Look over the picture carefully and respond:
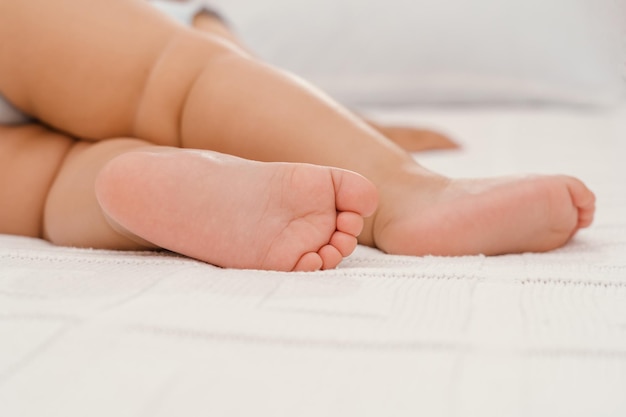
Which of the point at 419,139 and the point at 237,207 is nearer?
the point at 237,207

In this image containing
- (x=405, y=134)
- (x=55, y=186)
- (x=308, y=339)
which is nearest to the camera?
(x=308, y=339)

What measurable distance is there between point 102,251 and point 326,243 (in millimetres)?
199

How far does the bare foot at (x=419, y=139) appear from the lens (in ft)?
4.07

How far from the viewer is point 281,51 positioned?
1752mm

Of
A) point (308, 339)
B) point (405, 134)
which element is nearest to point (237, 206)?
point (308, 339)

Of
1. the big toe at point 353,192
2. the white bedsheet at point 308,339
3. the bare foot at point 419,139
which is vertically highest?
the big toe at point 353,192

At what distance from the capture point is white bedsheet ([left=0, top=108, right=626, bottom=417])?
1.32 feet

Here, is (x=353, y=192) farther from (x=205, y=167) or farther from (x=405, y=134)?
(x=405, y=134)

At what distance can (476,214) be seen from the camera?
2.27 feet

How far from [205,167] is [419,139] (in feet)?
2.24

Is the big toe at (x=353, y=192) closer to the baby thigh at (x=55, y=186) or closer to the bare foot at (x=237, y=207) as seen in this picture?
the bare foot at (x=237, y=207)

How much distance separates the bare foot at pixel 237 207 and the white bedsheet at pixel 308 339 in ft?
0.08

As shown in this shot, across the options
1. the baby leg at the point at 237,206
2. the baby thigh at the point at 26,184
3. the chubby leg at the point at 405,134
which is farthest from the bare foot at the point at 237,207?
the chubby leg at the point at 405,134

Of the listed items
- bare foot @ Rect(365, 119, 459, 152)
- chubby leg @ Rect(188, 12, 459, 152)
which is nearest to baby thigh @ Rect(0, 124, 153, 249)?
chubby leg @ Rect(188, 12, 459, 152)
